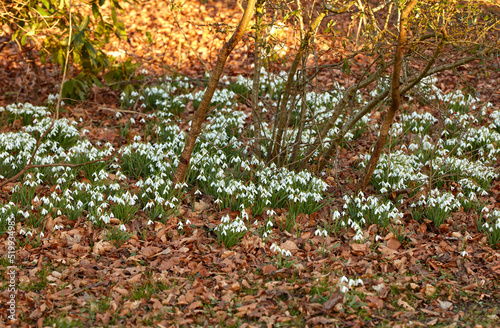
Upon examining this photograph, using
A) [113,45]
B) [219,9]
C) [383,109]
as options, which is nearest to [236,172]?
[383,109]

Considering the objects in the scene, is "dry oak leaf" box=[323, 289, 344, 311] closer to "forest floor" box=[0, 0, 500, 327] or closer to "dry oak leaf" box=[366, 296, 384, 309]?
"forest floor" box=[0, 0, 500, 327]

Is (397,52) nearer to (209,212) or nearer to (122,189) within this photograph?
(209,212)

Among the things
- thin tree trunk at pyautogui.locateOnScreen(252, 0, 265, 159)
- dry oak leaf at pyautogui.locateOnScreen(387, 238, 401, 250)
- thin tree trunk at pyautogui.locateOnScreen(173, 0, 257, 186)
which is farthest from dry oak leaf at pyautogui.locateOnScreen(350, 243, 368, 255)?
thin tree trunk at pyautogui.locateOnScreen(173, 0, 257, 186)

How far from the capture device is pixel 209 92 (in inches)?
166

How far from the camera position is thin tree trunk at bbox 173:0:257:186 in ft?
12.7

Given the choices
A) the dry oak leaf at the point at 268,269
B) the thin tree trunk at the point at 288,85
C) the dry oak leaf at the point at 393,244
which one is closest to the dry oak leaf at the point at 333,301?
the dry oak leaf at the point at 268,269

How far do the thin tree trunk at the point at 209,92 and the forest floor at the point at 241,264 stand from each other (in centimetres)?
28

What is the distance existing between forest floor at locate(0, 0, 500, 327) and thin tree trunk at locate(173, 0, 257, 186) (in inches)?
11.1

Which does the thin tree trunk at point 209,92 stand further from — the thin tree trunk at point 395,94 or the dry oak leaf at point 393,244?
the dry oak leaf at point 393,244

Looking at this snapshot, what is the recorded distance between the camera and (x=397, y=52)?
3.63m

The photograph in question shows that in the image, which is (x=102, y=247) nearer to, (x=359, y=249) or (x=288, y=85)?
(x=359, y=249)

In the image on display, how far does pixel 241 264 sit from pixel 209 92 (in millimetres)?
1485

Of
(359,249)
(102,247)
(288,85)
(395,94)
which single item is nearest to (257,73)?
(288,85)

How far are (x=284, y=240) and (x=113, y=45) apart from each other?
20.3 ft
